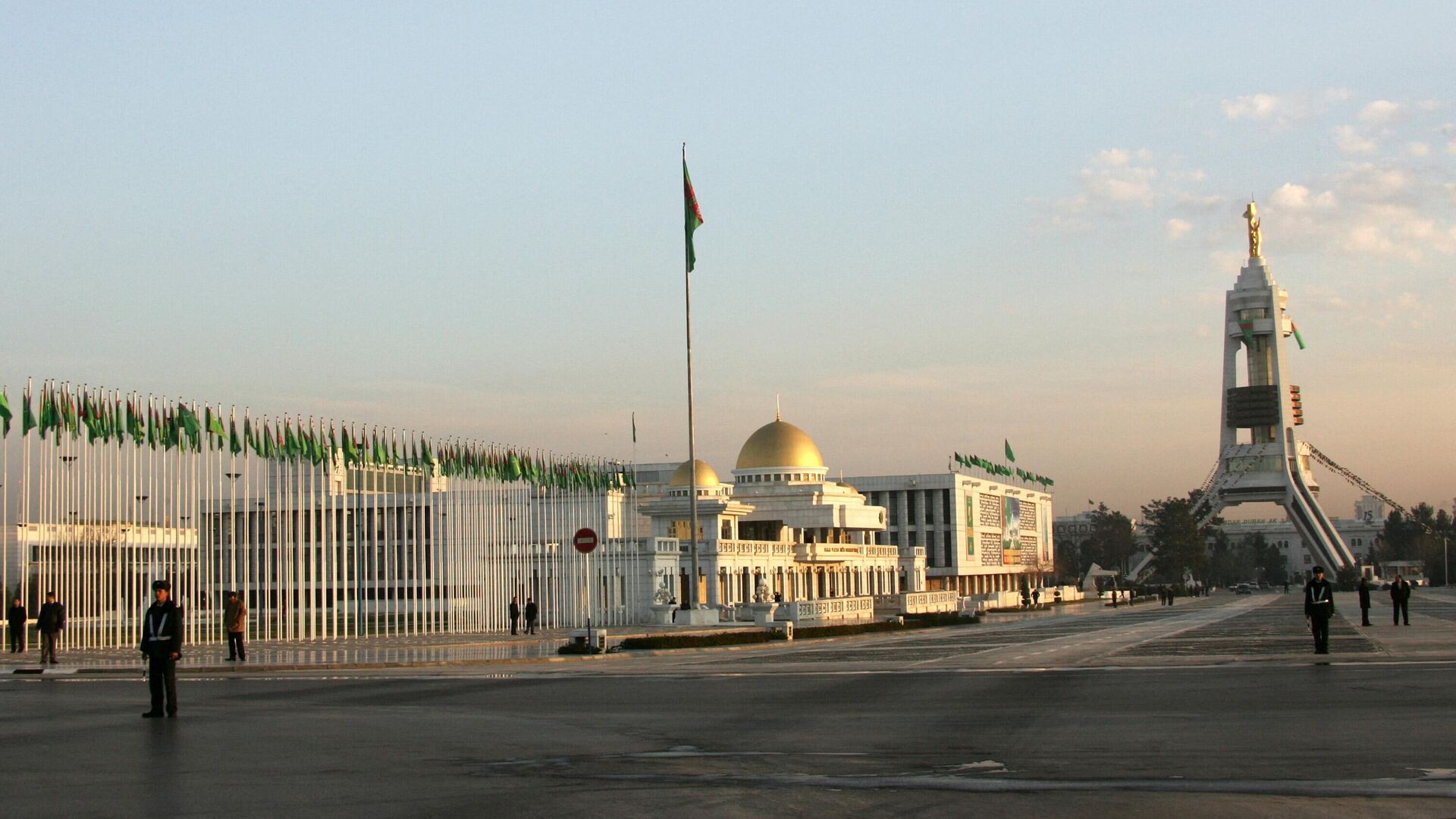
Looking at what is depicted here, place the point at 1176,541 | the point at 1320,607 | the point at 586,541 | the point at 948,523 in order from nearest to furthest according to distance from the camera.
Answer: the point at 1320,607, the point at 586,541, the point at 948,523, the point at 1176,541

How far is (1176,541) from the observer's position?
142625 millimetres

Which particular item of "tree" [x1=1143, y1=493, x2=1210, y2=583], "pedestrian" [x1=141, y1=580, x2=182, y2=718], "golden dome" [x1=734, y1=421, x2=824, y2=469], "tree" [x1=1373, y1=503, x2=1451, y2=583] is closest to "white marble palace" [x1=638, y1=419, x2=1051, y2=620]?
"golden dome" [x1=734, y1=421, x2=824, y2=469]

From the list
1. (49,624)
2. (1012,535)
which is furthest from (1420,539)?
(49,624)

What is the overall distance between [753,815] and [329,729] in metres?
8.18

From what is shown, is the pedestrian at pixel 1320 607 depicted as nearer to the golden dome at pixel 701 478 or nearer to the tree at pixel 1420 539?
the golden dome at pixel 701 478

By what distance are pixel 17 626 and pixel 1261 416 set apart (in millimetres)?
140124

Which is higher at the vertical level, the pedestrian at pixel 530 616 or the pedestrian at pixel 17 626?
the pedestrian at pixel 17 626

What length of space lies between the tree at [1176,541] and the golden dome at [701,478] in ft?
206

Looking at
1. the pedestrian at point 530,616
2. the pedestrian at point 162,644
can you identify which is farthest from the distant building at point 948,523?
the pedestrian at point 162,644

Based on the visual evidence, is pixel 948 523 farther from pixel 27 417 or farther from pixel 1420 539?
pixel 27 417

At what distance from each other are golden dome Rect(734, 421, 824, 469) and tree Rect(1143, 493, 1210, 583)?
174ft

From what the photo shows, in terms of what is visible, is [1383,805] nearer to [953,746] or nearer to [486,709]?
[953,746]

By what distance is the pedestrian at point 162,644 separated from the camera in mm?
18125

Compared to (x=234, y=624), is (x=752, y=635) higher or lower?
lower
